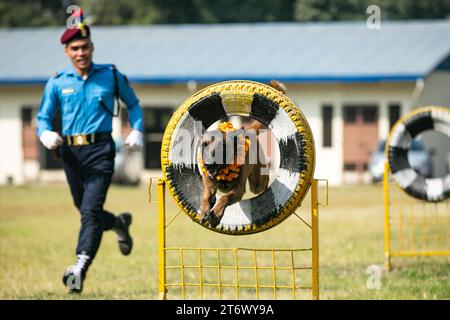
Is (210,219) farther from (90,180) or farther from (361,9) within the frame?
(361,9)

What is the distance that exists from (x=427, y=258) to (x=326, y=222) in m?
5.18

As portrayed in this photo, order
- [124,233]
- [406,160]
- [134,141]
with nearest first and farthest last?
[134,141] < [124,233] < [406,160]

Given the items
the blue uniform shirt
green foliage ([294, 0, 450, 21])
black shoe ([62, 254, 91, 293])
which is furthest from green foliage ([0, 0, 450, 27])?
black shoe ([62, 254, 91, 293])

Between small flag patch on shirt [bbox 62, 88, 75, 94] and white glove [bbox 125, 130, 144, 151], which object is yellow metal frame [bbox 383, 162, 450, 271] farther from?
small flag patch on shirt [bbox 62, 88, 75, 94]

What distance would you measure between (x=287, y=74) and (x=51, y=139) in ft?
69.1

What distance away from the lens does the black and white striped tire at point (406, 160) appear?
30.9ft

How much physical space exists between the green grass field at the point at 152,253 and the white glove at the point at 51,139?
1250 mm

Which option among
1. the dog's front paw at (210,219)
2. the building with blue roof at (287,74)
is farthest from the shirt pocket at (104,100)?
the building with blue roof at (287,74)

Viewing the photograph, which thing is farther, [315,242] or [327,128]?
[327,128]

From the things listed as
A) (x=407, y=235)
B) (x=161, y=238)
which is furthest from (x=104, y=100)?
(x=407, y=235)

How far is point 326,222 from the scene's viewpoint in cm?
1538

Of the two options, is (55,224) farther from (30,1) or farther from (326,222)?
(30,1)

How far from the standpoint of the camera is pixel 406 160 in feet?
31.2

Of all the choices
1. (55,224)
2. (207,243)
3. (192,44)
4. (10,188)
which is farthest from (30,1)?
(207,243)
